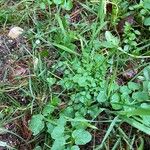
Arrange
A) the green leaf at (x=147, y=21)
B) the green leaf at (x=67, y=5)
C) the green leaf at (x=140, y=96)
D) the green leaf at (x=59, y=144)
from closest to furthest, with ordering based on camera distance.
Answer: the green leaf at (x=59, y=144), the green leaf at (x=140, y=96), the green leaf at (x=147, y=21), the green leaf at (x=67, y=5)

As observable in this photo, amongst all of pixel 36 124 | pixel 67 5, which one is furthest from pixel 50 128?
pixel 67 5

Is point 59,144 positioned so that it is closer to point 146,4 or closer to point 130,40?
point 130,40

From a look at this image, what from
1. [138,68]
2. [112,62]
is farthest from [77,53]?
[138,68]

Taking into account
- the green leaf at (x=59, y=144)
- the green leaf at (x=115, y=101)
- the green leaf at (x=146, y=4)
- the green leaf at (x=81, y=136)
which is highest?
the green leaf at (x=146, y=4)

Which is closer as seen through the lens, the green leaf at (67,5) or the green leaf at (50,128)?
the green leaf at (50,128)

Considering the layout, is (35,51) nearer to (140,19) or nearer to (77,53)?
(77,53)

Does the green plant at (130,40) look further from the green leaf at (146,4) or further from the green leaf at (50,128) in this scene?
the green leaf at (50,128)

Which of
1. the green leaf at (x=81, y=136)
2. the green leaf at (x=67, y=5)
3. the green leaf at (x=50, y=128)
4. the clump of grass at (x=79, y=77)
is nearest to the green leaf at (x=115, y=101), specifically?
the clump of grass at (x=79, y=77)
